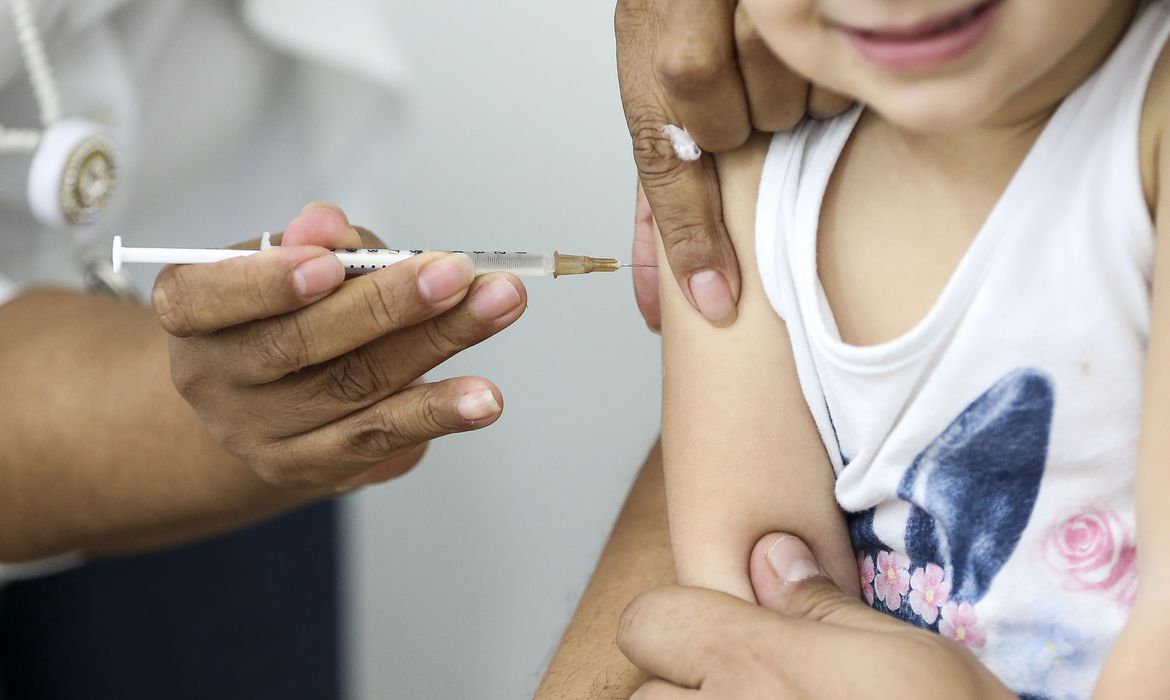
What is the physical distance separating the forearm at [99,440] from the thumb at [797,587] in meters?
0.57

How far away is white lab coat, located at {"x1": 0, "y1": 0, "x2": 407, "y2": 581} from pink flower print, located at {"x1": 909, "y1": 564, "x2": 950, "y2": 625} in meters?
0.93

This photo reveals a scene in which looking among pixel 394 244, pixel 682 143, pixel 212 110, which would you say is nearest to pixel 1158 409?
pixel 682 143

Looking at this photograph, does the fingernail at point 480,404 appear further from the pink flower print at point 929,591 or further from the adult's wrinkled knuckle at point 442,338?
the pink flower print at point 929,591

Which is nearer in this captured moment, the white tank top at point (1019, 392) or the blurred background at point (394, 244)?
the white tank top at point (1019, 392)

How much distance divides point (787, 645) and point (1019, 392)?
218 mm

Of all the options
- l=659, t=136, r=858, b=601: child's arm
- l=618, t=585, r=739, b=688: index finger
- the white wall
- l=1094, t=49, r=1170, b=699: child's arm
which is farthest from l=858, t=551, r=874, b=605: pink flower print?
the white wall

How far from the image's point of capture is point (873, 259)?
2.77 feet

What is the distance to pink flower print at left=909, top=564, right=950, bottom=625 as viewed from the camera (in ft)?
2.72

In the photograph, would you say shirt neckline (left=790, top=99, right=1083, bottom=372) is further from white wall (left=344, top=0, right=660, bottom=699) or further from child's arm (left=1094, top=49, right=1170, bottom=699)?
white wall (left=344, top=0, right=660, bottom=699)

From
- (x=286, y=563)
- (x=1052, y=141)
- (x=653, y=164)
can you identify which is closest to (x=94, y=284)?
(x=286, y=563)

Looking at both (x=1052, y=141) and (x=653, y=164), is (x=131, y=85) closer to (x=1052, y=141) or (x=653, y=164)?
(x=653, y=164)

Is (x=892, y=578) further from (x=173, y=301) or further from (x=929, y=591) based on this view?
A: (x=173, y=301)

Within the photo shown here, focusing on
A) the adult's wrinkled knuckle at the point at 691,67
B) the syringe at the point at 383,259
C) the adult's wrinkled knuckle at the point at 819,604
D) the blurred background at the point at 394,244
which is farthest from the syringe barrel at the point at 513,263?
the blurred background at the point at 394,244

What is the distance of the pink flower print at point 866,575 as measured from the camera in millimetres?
898
